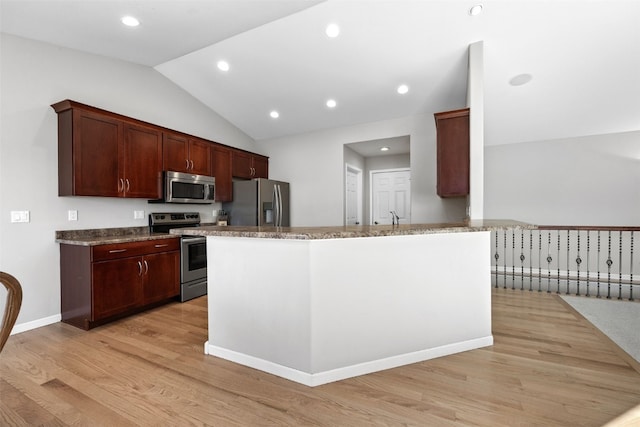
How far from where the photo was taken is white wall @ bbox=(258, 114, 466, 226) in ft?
14.9

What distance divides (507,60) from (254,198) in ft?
12.9

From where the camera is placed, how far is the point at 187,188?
4055mm

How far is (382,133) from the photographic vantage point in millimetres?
4840

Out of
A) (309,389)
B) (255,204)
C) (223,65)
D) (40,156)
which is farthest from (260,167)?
(309,389)

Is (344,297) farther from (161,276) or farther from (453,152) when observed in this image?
(161,276)

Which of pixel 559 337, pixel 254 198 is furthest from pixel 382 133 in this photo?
pixel 559 337

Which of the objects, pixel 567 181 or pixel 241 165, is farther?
pixel 241 165

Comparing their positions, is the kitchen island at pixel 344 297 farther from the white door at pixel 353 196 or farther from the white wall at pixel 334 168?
the white door at pixel 353 196

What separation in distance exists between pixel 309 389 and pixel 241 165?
13.4 ft

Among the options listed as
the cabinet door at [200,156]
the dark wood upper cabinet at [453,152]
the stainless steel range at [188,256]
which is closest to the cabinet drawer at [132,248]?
the stainless steel range at [188,256]

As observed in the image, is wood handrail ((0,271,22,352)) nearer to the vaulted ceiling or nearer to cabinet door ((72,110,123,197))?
cabinet door ((72,110,123,197))

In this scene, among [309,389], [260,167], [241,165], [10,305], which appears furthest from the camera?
[260,167]

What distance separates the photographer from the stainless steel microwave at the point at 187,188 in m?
3.80

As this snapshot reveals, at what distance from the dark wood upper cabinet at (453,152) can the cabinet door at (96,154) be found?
3.70m
